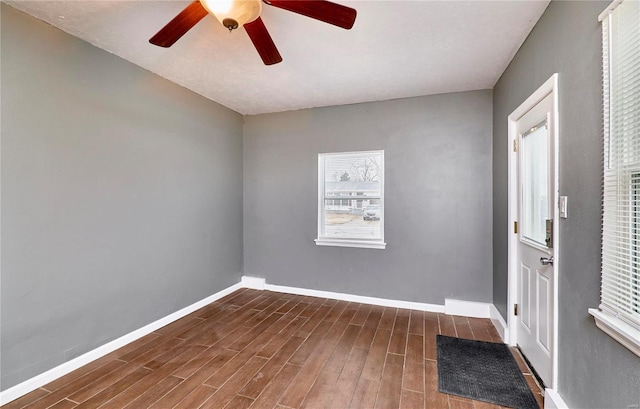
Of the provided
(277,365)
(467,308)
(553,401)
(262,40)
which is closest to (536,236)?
(553,401)

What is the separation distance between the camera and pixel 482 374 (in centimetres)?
218

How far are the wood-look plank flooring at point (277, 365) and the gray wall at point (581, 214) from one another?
0.68 m

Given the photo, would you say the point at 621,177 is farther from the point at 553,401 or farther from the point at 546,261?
the point at 553,401

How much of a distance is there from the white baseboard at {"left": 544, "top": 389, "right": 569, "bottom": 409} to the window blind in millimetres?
774

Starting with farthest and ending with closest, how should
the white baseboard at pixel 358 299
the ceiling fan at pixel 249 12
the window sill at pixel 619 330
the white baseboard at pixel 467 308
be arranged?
1. the white baseboard at pixel 358 299
2. the white baseboard at pixel 467 308
3. the ceiling fan at pixel 249 12
4. the window sill at pixel 619 330

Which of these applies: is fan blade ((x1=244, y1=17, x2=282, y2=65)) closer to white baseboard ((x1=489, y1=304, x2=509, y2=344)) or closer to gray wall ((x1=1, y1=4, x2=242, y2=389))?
gray wall ((x1=1, y1=4, x2=242, y2=389))

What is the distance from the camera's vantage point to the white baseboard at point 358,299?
3467 mm

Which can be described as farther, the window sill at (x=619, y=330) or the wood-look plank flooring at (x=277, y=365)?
the wood-look plank flooring at (x=277, y=365)

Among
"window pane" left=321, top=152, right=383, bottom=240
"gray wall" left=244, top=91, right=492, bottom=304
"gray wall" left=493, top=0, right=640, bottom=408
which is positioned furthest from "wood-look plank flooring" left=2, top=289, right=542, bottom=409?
"window pane" left=321, top=152, right=383, bottom=240

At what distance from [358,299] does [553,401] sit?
2.23 m

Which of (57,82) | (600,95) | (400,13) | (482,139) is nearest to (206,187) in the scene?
(57,82)

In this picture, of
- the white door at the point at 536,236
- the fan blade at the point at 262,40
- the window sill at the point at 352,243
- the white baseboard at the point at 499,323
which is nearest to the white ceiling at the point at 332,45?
the fan blade at the point at 262,40

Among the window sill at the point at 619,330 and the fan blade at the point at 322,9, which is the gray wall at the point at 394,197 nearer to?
the window sill at the point at 619,330

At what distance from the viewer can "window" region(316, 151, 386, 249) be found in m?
3.72
